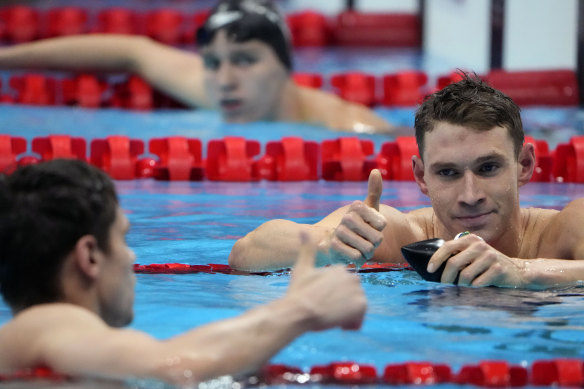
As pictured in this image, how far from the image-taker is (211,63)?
22.1ft

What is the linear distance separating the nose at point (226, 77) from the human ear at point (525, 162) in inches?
139

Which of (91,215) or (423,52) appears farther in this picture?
(423,52)

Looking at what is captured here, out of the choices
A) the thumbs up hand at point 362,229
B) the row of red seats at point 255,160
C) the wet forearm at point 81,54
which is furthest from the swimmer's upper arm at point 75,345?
the wet forearm at point 81,54

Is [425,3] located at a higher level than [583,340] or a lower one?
higher

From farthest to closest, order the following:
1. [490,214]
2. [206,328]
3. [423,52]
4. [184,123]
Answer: [423,52] < [184,123] < [490,214] < [206,328]

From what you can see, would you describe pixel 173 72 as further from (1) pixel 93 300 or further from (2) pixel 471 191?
(1) pixel 93 300

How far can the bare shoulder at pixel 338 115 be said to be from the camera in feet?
22.2

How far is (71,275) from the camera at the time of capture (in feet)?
7.20

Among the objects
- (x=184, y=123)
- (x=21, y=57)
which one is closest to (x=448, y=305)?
(x=184, y=123)

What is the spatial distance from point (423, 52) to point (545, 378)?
802 centimetres

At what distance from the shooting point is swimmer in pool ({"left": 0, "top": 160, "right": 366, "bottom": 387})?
1998 millimetres

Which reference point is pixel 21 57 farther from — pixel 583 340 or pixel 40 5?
pixel 583 340

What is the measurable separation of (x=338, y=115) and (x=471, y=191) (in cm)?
383

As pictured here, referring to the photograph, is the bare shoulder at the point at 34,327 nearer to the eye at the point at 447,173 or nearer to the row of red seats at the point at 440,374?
the row of red seats at the point at 440,374
